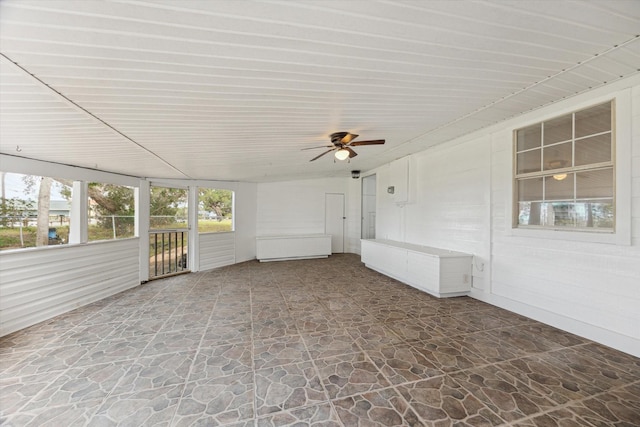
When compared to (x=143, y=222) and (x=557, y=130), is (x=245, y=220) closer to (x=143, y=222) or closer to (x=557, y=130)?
(x=143, y=222)

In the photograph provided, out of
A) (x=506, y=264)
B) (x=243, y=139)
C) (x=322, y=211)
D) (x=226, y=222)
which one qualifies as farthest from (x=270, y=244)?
(x=506, y=264)

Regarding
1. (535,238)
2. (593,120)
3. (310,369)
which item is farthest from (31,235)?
(593,120)

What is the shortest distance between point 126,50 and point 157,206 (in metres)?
4.82

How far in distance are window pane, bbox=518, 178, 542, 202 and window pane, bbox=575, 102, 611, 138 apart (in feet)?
2.28

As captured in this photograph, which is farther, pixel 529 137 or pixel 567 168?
pixel 529 137

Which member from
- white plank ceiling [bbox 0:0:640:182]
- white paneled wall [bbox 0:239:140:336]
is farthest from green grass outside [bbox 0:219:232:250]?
white plank ceiling [bbox 0:0:640:182]

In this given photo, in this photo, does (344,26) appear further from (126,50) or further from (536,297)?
(536,297)

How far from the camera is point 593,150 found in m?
2.80

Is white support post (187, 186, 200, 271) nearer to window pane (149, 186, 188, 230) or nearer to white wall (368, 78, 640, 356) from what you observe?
window pane (149, 186, 188, 230)

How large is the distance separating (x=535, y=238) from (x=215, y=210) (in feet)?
21.3

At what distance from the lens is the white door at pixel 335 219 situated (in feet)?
28.2

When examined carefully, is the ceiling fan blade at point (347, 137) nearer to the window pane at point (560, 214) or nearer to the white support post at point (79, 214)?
the window pane at point (560, 214)

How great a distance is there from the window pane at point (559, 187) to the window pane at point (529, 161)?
22cm

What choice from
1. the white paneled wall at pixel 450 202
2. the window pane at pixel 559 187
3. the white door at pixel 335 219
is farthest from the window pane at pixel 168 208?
the window pane at pixel 559 187
